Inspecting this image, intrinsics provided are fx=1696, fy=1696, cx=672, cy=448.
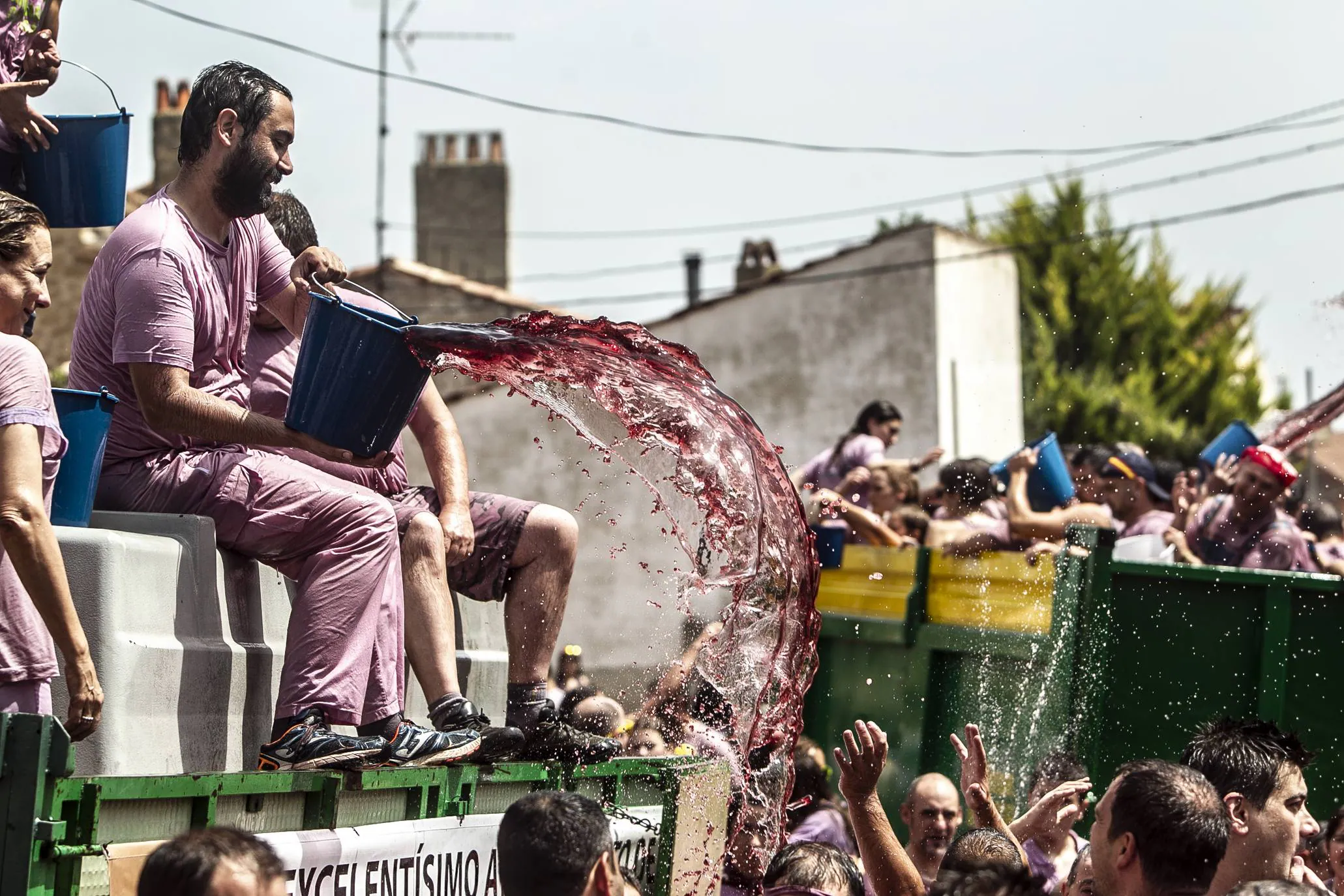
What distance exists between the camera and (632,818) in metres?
4.47

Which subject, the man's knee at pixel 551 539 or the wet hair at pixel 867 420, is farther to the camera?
the wet hair at pixel 867 420

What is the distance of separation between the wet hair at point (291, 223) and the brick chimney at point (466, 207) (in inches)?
936

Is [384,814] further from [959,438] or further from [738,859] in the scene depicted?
[959,438]

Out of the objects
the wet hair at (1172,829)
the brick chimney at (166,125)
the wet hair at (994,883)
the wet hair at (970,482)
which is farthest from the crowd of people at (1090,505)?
the brick chimney at (166,125)

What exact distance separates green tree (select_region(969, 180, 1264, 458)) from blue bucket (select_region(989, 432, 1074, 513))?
31.2 m

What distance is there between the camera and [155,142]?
944 inches

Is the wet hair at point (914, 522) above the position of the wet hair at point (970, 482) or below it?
below

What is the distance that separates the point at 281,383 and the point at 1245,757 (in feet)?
9.35

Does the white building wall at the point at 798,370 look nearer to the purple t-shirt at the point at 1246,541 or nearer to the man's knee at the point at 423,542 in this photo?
the purple t-shirt at the point at 1246,541

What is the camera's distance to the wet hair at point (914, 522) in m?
9.34

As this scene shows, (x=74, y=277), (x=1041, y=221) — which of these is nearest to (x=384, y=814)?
(x=74, y=277)

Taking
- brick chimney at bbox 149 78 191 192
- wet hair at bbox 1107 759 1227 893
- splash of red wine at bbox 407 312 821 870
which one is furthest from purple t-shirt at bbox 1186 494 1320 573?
brick chimney at bbox 149 78 191 192

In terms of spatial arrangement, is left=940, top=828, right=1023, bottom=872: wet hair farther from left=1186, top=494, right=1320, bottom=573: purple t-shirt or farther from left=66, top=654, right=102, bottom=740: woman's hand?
left=1186, top=494, right=1320, bottom=573: purple t-shirt

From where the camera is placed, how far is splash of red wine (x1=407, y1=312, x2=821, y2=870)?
458cm
